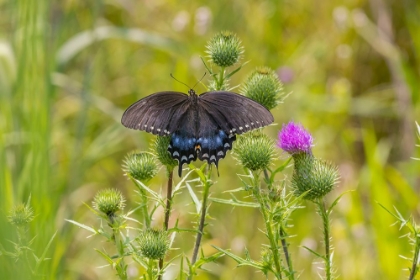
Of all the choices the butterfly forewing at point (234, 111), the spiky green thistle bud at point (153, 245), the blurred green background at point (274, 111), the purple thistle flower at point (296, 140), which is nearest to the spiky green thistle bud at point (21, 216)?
the spiky green thistle bud at point (153, 245)

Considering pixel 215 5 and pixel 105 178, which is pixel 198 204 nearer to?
pixel 105 178

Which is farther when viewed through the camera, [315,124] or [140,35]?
[315,124]

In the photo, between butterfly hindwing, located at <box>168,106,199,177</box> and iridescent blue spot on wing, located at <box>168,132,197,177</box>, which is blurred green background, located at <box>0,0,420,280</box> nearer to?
butterfly hindwing, located at <box>168,106,199,177</box>

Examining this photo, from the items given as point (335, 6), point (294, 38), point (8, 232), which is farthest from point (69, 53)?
point (8, 232)

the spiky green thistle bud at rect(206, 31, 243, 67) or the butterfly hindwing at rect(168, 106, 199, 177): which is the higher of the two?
the spiky green thistle bud at rect(206, 31, 243, 67)

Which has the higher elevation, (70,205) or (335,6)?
(335,6)

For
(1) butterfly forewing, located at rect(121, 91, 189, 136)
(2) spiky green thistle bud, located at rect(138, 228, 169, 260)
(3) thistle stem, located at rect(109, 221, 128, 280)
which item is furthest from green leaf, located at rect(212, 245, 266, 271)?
(1) butterfly forewing, located at rect(121, 91, 189, 136)

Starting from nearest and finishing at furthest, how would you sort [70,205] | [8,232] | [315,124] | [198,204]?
[8,232], [198,204], [70,205], [315,124]
